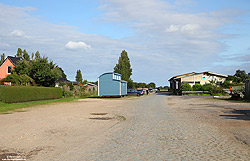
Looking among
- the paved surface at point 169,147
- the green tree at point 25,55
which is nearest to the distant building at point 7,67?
the green tree at point 25,55

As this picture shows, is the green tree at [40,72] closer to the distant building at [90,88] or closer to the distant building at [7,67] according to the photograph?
the distant building at [7,67]

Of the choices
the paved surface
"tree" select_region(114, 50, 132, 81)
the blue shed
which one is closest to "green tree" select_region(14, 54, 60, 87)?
the blue shed

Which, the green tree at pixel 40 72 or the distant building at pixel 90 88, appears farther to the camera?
the distant building at pixel 90 88

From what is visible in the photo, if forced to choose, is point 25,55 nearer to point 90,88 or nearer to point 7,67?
point 7,67

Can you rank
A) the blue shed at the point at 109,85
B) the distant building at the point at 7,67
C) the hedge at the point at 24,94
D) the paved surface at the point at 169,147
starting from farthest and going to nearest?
the distant building at the point at 7,67 → the blue shed at the point at 109,85 → the hedge at the point at 24,94 → the paved surface at the point at 169,147

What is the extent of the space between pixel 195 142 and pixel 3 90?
21.2 meters

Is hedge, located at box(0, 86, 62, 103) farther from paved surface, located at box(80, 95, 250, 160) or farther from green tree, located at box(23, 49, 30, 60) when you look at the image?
green tree, located at box(23, 49, 30, 60)

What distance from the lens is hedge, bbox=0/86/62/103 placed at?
80.8 feet

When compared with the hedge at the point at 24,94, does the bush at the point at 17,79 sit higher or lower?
higher

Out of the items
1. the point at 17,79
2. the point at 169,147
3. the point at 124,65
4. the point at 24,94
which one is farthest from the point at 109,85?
the point at 124,65

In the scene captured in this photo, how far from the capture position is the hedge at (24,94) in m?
24.6

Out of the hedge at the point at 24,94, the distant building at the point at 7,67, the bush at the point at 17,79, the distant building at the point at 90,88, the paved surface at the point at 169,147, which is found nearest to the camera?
the paved surface at the point at 169,147

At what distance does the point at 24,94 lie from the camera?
28203 mm

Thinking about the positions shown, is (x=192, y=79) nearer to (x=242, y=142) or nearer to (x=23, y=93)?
(x=23, y=93)
